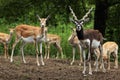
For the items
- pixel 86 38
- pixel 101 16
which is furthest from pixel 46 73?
pixel 101 16

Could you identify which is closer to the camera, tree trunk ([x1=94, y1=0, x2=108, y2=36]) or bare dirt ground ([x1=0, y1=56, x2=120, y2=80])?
bare dirt ground ([x1=0, y1=56, x2=120, y2=80])

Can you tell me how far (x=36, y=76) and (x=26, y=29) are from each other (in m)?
4.02

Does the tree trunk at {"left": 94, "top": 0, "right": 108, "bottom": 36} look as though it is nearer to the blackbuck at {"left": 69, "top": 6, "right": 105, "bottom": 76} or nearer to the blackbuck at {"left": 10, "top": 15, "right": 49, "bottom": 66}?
the blackbuck at {"left": 10, "top": 15, "right": 49, "bottom": 66}

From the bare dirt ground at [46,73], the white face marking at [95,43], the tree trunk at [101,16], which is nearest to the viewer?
the bare dirt ground at [46,73]

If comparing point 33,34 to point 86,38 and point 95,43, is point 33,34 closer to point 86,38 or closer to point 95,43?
point 95,43

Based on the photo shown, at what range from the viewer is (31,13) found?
62.8 feet

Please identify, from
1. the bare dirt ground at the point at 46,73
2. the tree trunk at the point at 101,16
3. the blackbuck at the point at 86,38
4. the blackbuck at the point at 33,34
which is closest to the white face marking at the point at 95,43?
the blackbuck at the point at 86,38

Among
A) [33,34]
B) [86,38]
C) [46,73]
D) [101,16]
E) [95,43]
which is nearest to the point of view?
[86,38]

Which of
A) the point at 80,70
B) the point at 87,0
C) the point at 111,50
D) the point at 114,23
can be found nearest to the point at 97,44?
the point at 80,70

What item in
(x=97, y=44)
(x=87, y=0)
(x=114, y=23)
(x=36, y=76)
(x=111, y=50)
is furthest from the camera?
(x=114, y=23)

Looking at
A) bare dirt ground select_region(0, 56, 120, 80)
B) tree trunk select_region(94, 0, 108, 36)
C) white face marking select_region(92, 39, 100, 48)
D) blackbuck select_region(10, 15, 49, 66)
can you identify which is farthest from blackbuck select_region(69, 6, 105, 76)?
tree trunk select_region(94, 0, 108, 36)

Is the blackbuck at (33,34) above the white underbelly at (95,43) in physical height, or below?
above

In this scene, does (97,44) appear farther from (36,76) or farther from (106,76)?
(36,76)

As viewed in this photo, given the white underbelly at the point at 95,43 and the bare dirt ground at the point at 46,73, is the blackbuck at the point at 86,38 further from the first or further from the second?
the bare dirt ground at the point at 46,73
